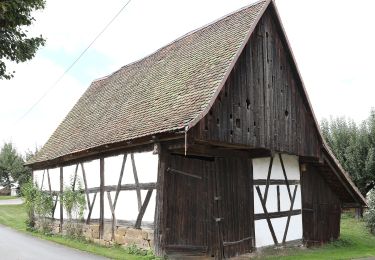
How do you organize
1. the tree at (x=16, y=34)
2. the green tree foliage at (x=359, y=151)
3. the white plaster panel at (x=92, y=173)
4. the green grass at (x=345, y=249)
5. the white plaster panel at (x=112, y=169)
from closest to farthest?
Answer: the tree at (x=16, y=34)
the white plaster panel at (x=112, y=169)
the green grass at (x=345, y=249)
the white plaster panel at (x=92, y=173)
the green tree foliage at (x=359, y=151)

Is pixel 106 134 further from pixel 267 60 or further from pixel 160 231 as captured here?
pixel 267 60

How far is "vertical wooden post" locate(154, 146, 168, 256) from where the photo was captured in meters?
11.9

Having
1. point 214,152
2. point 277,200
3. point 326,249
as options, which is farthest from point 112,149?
point 326,249

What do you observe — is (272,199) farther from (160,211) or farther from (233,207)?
(160,211)

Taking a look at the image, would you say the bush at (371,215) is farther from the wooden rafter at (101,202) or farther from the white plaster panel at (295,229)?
the wooden rafter at (101,202)

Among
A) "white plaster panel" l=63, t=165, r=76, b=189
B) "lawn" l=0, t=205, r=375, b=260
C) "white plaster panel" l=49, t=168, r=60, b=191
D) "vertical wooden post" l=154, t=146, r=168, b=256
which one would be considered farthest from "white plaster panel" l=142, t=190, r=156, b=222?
"white plaster panel" l=49, t=168, r=60, b=191

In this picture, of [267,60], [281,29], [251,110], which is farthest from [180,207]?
[281,29]

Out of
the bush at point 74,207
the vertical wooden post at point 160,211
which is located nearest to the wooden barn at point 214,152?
the vertical wooden post at point 160,211

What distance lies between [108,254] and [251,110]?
5.96m

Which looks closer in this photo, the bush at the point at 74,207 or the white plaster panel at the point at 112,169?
the white plaster panel at the point at 112,169

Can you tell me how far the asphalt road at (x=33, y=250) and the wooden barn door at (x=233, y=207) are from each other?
369 centimetres

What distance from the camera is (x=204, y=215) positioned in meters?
13.3

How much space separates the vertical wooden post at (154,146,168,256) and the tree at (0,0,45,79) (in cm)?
426

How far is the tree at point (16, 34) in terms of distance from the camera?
8906mm
